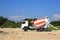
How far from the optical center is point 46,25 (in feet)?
148

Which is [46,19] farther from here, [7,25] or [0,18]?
[0,18]

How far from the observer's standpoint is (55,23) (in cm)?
7269

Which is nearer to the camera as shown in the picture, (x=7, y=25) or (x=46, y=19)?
(x=46, y=19)

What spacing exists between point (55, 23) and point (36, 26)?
27.6 m

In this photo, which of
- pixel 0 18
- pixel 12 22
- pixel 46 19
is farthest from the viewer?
pixel 0 18

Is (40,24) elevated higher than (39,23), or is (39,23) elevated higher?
(39,23)

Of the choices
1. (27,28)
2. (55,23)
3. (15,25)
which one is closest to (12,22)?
(15,25)

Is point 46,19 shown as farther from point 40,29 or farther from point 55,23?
point 55,23

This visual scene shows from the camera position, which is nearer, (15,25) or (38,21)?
(38,21)

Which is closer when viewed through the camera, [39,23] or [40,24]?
[40,24]

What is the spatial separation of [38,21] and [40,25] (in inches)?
37.8

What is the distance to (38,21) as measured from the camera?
45.7 metres

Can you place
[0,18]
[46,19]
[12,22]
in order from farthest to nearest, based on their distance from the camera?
[0,18], [12,22], [46,19]

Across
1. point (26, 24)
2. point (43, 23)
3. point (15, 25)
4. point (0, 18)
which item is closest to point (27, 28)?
point (26, 24)
